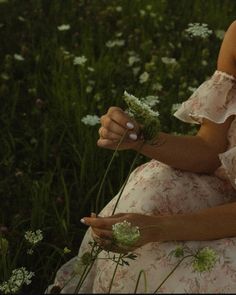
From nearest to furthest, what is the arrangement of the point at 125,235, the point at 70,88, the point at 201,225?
the point at 125,235, the point at 201,225, the point at 70,88

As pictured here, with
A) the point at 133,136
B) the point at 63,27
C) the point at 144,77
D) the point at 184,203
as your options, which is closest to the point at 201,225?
the point at 184,203

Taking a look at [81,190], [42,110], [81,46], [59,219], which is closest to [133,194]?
[59,219]

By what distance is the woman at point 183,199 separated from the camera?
1.67 metres

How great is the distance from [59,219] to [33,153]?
0.54 m

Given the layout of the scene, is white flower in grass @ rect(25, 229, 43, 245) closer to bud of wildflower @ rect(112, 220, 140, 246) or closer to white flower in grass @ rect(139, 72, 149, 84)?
bud of wildflower @ rect(112, 220, 140, 246)

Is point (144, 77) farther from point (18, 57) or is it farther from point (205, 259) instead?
point (205, 259)

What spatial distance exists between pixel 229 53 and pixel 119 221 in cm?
56

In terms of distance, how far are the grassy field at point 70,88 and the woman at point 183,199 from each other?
0.30 m

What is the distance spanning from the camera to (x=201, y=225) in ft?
5.58

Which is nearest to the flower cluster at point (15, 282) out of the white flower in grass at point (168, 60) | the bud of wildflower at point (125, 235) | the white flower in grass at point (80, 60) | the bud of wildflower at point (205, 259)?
the bud of wildflower at point (125, 235)

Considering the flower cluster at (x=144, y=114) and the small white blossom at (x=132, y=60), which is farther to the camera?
the small white blossom at (x=132, y=60)

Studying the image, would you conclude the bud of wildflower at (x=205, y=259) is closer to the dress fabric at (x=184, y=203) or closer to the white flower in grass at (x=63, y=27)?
the dress fabric at (x=184, y=203)

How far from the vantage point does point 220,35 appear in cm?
369

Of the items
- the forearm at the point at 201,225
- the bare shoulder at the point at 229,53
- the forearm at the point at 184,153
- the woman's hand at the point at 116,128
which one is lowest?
the forearm at the point at 201,225
